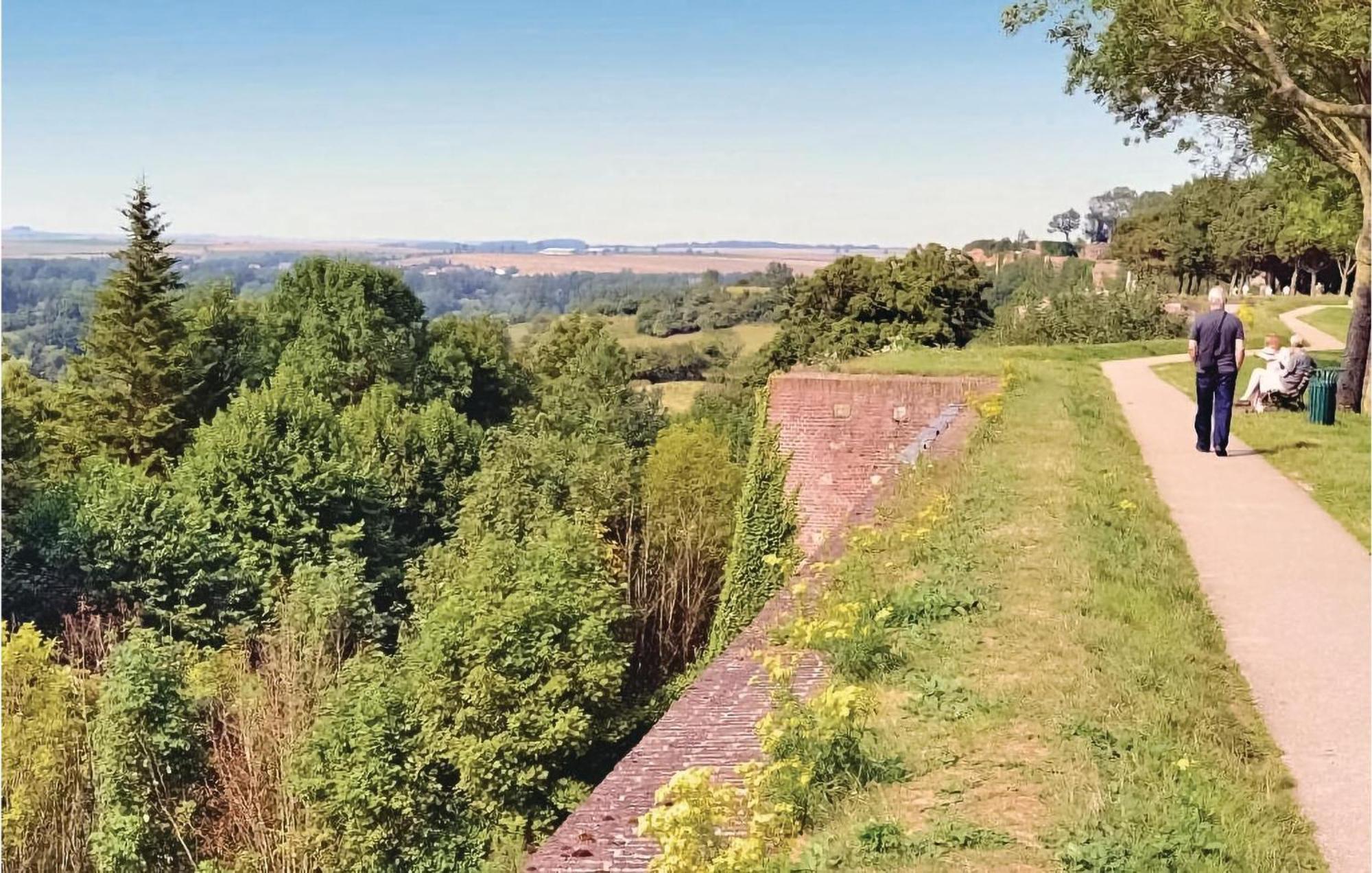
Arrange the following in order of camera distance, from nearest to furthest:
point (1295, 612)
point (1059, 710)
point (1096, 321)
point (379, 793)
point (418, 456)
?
point (1059, 710)
point (1295, 612)
point (379, 793)
point (418, 456)
point (1096, 321)

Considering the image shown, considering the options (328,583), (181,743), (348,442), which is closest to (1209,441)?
(181,743)

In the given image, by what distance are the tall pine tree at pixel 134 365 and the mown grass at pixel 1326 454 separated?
31016 millimetres

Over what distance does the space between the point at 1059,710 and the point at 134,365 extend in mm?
35810

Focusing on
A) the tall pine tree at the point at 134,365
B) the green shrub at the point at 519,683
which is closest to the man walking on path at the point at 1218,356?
the green shrub at the point at 519,683

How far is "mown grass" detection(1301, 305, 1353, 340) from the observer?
118 ft

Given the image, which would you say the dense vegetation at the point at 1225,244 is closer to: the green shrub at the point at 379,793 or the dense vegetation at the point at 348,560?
the dense vegetation at the point at 348,560

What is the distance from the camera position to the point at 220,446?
30.5 metres

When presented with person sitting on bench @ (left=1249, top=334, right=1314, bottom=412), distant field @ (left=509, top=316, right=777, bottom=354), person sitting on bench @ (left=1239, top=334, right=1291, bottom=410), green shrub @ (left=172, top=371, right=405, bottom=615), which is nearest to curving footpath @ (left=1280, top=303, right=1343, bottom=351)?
person sitting on bench @ (left=1249, top=334, right=1314, bottom=412)

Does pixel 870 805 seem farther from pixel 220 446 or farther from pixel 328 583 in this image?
pixel 220 446

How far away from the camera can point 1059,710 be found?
17.6ft

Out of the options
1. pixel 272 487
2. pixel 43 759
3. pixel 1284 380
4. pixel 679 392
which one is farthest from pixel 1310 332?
pixel 679 392

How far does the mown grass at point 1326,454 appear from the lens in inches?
390

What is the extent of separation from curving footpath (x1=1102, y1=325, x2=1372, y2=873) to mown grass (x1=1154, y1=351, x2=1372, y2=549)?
16 cm

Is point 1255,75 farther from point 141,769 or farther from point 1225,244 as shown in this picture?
point 1225,244
